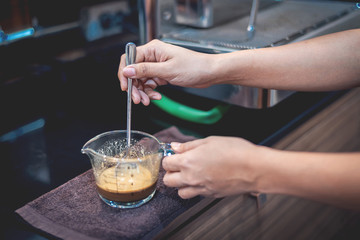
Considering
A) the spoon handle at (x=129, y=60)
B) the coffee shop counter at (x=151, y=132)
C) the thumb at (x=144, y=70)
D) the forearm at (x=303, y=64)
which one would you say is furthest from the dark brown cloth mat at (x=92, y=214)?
the forearm at (x=303, y=64)

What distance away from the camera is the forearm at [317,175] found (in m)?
0.68

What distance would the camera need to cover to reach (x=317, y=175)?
68 cm

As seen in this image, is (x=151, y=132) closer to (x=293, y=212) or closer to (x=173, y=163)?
(x=173, y=163)

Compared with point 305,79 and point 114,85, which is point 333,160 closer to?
point 305,79

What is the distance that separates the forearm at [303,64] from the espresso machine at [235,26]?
0.09m

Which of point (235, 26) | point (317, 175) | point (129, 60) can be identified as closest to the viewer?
point (317, 175)

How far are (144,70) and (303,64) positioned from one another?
430 millimetres

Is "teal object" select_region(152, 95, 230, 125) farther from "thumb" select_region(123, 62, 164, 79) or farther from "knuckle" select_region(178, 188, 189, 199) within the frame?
"knuckle" select_region(178, 188, 189, 199)

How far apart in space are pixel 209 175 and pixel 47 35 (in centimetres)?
88

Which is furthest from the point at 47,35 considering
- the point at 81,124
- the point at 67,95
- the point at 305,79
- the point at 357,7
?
the point at 357,7

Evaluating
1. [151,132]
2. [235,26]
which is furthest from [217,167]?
[235,26]

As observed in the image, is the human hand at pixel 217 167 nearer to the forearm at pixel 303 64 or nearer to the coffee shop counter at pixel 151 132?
the coffee shop counter at pixel 151 132

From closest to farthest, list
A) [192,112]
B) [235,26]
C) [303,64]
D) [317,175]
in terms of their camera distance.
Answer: [317,175]
[303,64]
[192,112]
[235,26]

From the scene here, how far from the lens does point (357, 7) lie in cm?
159
